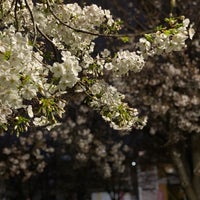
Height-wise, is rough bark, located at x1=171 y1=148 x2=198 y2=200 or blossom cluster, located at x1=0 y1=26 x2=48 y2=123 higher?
rough bark, located at x1=171 y1=148 x2=198 y2=200

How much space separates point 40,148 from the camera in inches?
675

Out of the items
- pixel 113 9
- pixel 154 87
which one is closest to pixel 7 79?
pixel 154 87

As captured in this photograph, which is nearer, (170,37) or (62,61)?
(62,61)

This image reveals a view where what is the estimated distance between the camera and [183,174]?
1289cm

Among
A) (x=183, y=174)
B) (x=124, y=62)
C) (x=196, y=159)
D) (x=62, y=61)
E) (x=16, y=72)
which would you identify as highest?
(x=196, y=159)

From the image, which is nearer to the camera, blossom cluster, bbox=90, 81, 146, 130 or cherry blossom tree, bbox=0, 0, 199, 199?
cherry blossom tree, bbox=0, 0, 199, 199

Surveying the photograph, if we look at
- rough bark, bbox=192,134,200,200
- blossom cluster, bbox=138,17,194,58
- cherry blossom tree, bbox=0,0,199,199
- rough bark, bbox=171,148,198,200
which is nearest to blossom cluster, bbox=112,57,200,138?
rough bark, bbox=192,134,200,200

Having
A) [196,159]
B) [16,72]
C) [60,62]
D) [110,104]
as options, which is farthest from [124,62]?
[196,159]

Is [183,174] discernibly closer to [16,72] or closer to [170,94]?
[170,94]

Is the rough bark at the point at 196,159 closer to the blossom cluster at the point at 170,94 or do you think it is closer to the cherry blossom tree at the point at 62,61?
the blossom cluster at the point at 170,94

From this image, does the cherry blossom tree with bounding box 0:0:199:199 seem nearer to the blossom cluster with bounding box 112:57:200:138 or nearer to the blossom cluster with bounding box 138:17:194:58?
the blossom cluster with bounding box 138:17:194:58

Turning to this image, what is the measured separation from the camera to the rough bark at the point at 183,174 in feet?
41.8

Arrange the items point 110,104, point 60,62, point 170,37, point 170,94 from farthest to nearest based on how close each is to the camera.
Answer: point 170,94 < point 110,104 < point 170,37 < point 60,62

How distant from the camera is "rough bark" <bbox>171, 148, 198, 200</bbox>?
12.7 m
